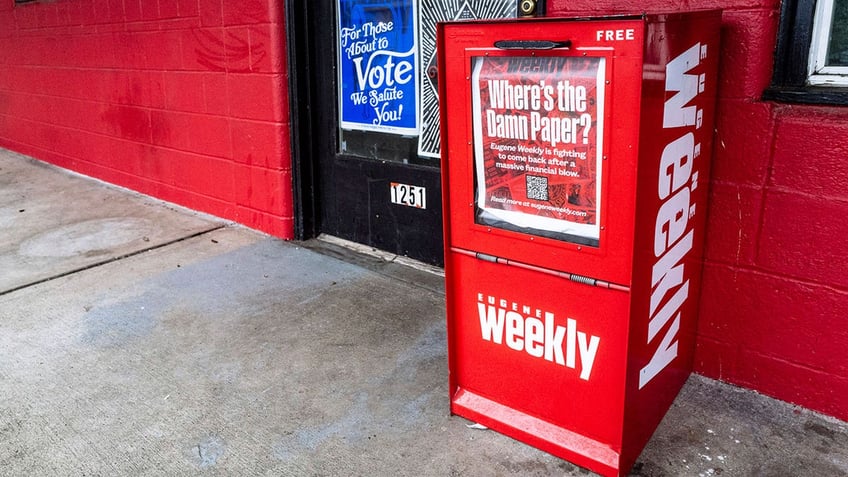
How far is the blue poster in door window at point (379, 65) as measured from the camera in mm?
3527

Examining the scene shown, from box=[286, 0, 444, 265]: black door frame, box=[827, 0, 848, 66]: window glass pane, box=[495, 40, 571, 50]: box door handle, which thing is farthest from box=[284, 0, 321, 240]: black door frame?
box=[827, 0, 848, 66]: window glass pane

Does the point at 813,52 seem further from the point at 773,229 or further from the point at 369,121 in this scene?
the point at 369,121

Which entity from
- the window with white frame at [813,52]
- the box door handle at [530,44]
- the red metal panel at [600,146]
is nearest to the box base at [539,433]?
the red metal panel at [600,146]

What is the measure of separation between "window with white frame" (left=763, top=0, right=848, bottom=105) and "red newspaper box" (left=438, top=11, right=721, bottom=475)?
0.22m

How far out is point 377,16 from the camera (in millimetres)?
3629

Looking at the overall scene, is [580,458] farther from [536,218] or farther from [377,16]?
[377,16]

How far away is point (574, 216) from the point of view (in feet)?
6.24

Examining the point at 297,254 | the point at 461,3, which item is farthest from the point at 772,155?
the point at 297,254

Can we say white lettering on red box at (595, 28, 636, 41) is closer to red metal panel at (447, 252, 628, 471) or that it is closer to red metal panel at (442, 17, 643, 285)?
red metal panel at (442, 17, 643, 285)

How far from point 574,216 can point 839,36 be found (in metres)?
1.09

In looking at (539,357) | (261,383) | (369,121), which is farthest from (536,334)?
(369,121)

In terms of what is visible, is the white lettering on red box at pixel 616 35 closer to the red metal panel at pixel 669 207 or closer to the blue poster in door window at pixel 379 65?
the red metal panel at pixel 669 207

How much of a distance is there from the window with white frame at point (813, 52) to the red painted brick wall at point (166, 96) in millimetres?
2748

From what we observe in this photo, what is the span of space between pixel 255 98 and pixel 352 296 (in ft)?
5.17
